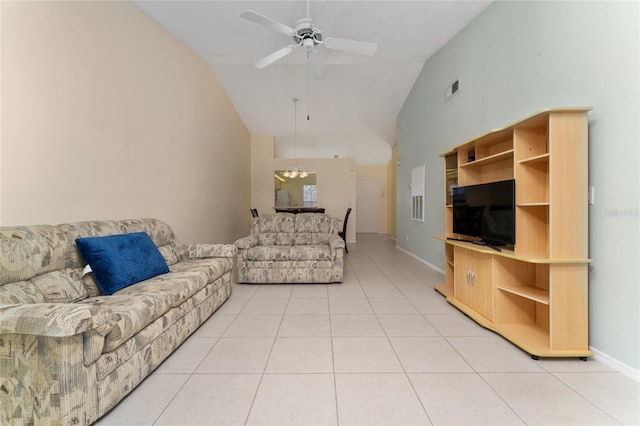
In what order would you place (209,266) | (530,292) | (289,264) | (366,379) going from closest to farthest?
(366,379), (530,292), (209,266), (289,264)

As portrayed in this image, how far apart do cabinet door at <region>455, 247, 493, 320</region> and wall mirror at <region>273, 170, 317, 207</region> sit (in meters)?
5.62

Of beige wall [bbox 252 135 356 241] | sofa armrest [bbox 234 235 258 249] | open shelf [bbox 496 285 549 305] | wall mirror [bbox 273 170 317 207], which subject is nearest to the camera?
open shelf [bbox 496 285 549 305]

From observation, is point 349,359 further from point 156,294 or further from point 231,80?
point 231,80

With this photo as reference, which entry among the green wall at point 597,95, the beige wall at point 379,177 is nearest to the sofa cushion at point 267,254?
the green wall at point 597,95

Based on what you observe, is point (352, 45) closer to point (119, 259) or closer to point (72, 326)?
point (119, 259)

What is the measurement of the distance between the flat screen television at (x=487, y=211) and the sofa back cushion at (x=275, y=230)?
236cm

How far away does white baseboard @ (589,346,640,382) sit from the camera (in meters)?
1.56

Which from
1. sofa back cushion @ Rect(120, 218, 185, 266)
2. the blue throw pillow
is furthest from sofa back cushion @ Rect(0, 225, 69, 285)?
sofa back cushion @ Rect(120, 218, 185, 266)

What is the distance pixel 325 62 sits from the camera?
449 centimetres

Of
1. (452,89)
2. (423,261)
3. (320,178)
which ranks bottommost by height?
(423,261)

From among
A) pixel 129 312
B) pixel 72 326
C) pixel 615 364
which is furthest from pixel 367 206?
pixel 72 326

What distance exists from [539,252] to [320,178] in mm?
5972

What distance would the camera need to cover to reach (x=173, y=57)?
3568mm

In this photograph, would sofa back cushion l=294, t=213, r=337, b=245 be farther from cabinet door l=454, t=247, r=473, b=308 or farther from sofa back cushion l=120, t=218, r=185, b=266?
cabinet door l=454, t=247, r=473, b=308
